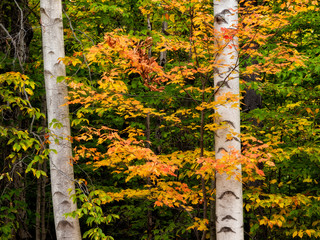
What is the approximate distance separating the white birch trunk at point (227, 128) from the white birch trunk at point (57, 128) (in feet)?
5.65

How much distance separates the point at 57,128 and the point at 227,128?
194 centimetres

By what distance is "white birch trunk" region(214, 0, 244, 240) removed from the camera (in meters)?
3.27

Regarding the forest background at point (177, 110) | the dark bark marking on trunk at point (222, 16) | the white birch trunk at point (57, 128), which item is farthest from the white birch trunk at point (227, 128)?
the white birch trunk at point (57, 128)

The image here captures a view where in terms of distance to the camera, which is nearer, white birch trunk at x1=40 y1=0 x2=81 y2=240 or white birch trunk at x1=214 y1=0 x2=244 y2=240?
white birch trunk at x1=214 y1=0 x2=244 y2=240

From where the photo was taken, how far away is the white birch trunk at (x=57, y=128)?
11.8 ft

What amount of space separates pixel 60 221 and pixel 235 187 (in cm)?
203

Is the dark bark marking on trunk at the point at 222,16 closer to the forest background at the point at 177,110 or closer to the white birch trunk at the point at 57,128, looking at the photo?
the forest background at the point at 177,110

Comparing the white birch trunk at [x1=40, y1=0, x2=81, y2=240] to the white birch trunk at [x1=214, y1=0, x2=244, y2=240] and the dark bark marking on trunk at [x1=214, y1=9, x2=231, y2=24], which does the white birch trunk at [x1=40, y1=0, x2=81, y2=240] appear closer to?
the white birch trunk at [x1=214, y1=0, x2=244, y2=240]

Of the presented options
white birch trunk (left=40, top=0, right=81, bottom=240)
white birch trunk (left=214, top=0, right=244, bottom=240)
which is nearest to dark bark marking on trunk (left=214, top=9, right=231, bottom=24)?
white birch trunk (left=214, top=0, right=244, bottom=240)

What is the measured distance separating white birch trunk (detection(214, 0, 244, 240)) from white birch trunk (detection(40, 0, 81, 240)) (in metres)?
1.72

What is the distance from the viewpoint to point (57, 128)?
A: 3623 millimetres

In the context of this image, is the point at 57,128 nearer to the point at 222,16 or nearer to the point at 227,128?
the point at 227,128

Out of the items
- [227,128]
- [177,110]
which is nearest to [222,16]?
[227,128]

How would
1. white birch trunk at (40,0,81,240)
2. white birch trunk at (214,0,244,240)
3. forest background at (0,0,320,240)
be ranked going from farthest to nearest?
white birch trunk at (40,0,81,240) → forest background at (0,0,320,240) → white birch trunk at (214,0,244,240)
